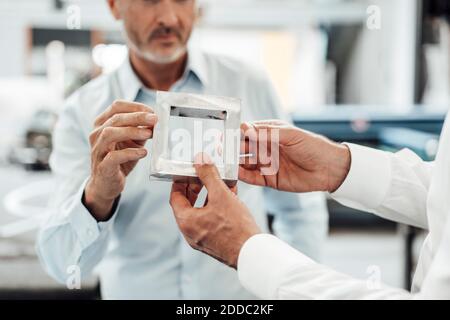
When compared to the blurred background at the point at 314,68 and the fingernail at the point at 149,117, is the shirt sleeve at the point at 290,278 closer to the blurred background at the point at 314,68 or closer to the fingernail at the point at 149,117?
the fingernail at the point at 149,117

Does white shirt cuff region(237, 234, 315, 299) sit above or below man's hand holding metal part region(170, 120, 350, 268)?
below

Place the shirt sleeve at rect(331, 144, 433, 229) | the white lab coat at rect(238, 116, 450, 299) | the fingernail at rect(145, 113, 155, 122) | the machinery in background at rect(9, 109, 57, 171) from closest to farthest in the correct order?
the white lab coat at rect(238, 116, 450, 299), the fingernail at rect(145, 113, 155, 122), the shirt sleeve at rect(331, 144, 433, 229), the machinery in background at rect(9, 109, 57, 171)

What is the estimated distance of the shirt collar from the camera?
0.85 metres

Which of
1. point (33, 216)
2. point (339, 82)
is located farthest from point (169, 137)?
point (339, 82)

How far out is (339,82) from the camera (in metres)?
3.16

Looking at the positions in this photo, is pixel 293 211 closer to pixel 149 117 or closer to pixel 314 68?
pixel 149 117

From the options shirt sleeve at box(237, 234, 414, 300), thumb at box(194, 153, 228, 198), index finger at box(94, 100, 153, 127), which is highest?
index finger at box(94, 100, 153, 127)

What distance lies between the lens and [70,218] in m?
0.74

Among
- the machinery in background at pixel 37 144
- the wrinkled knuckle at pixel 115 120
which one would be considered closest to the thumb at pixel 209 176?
the wrinkled knuckle at pixel 115 120

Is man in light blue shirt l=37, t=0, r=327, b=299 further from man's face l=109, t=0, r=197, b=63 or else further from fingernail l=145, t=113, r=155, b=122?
fingernail l=145, t=113, r=155, b=122

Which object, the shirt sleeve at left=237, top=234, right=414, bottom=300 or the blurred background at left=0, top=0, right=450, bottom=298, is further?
the blurred background at left=0, top=0, right=450, bottom=298

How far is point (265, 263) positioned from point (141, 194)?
34 centimetres

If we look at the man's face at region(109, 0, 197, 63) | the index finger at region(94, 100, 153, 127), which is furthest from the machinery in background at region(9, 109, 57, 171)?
the index finger at region(94, 100, 153, 127)
